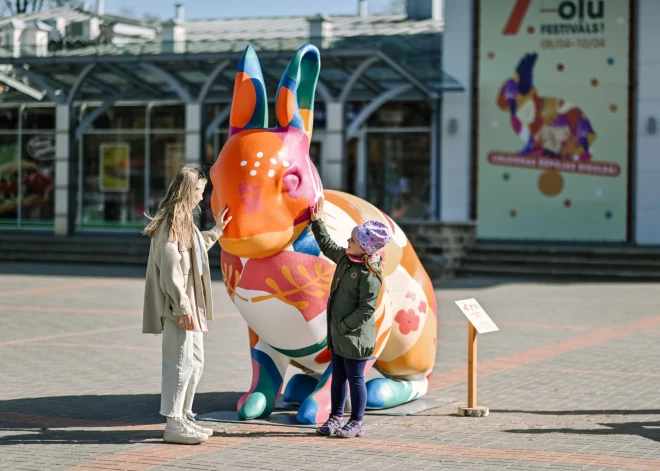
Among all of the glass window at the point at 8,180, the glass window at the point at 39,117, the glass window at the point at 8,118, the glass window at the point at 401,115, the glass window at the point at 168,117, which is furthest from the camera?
the glass window at the point at 8,118

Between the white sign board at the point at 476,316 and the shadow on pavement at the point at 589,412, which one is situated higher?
the white sign board at the point at 476,316

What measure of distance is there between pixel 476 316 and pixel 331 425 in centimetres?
179

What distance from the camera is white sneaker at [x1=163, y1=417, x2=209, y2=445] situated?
23.6 feet

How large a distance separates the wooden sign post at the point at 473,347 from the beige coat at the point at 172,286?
225cm

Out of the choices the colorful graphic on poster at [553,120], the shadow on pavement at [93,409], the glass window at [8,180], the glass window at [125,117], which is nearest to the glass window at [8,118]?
the glass window at [8,180]

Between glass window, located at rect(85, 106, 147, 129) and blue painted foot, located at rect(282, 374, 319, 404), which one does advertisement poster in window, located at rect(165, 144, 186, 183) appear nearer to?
glass window, located at rect(85, 106, 147, 129)

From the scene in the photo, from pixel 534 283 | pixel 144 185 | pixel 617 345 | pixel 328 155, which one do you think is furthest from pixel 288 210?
pixel 144 185

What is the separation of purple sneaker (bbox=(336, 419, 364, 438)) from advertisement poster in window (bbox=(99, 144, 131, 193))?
23063 mm

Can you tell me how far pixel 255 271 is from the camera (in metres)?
7.72

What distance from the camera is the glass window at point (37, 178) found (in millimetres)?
30047

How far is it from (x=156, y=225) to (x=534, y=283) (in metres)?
14.3

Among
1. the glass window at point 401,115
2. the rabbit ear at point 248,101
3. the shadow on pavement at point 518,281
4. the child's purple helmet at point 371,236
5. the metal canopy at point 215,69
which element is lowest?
the shadow on pavement at point 518,281

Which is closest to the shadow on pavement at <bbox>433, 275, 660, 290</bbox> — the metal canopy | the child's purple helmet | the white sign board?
the metal canopy

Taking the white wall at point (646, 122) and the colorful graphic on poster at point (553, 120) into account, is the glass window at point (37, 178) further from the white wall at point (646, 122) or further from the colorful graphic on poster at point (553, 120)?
the white wall at point (646, 122)
